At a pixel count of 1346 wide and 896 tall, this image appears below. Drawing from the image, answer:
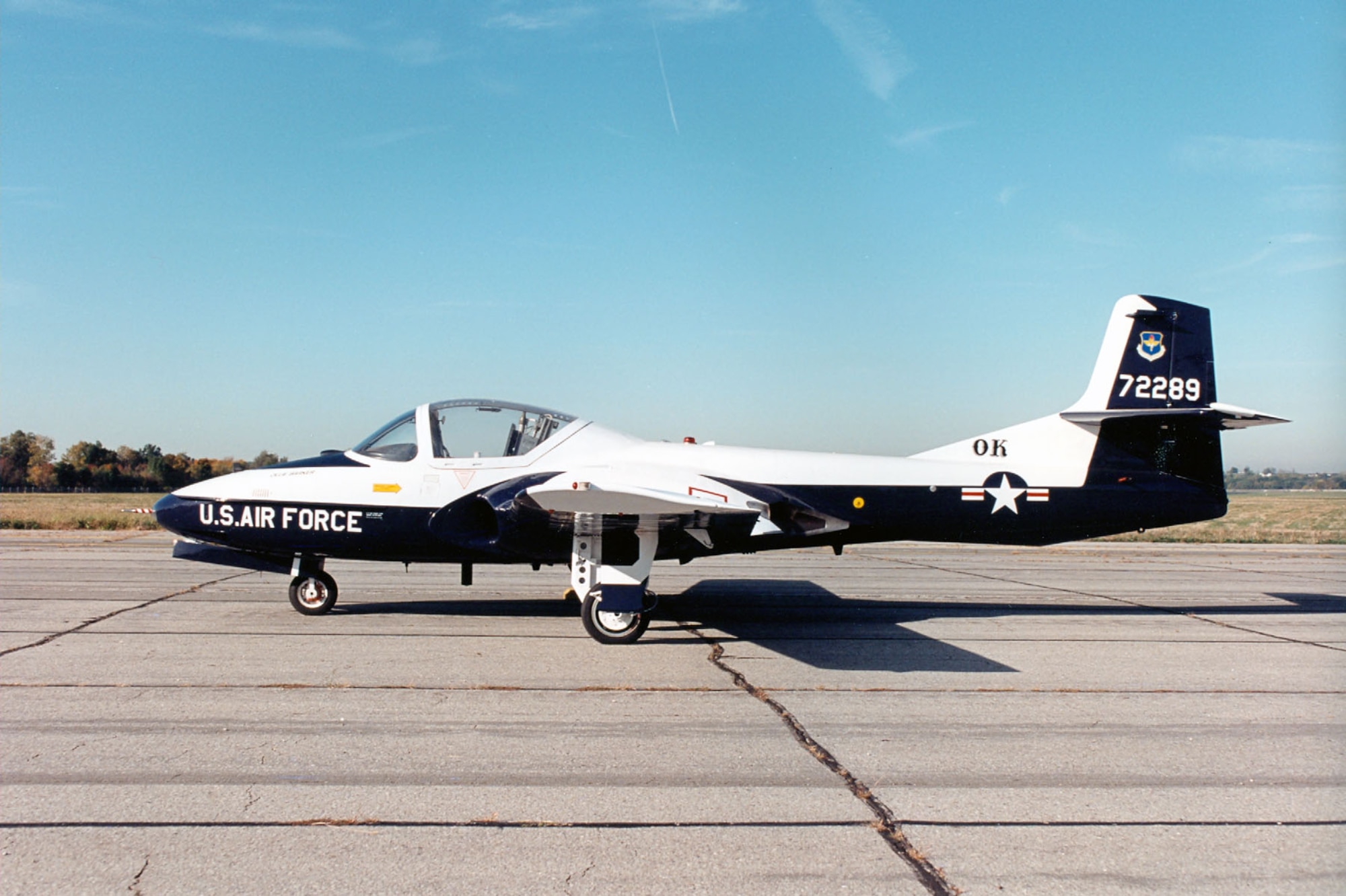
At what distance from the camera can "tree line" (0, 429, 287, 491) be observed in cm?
7394

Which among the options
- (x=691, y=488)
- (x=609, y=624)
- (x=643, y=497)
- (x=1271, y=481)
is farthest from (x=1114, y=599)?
(x=1271, y=481)

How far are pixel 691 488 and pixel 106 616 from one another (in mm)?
6835

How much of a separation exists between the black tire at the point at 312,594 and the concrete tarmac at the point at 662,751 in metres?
0.21

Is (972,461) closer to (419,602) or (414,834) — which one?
(419,602)

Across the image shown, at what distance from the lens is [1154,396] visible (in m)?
11.4

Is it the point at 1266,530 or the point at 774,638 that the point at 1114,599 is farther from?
the point at 1266,530

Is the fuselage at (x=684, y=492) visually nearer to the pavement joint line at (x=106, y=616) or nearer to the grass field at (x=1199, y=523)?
the pavement joint line at (x=106, y=616)

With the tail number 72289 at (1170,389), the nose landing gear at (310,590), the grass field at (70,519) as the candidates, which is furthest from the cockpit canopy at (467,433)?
the grass field at (70,519)

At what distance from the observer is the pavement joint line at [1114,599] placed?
10203mm

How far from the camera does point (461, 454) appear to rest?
34.3ft

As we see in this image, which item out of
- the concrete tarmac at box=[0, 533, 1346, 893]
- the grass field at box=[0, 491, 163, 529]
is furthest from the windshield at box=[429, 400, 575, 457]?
the grass field at box=[0, 491, 163, 529]

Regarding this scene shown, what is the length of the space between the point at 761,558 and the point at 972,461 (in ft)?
29.9

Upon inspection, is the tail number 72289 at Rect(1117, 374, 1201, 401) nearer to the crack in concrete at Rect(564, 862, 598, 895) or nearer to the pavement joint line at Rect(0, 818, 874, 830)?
the pavement joint line at Rect(0, 818, 874, 830)

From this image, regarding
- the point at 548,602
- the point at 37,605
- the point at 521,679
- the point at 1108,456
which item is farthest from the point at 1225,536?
the point at 37,605
